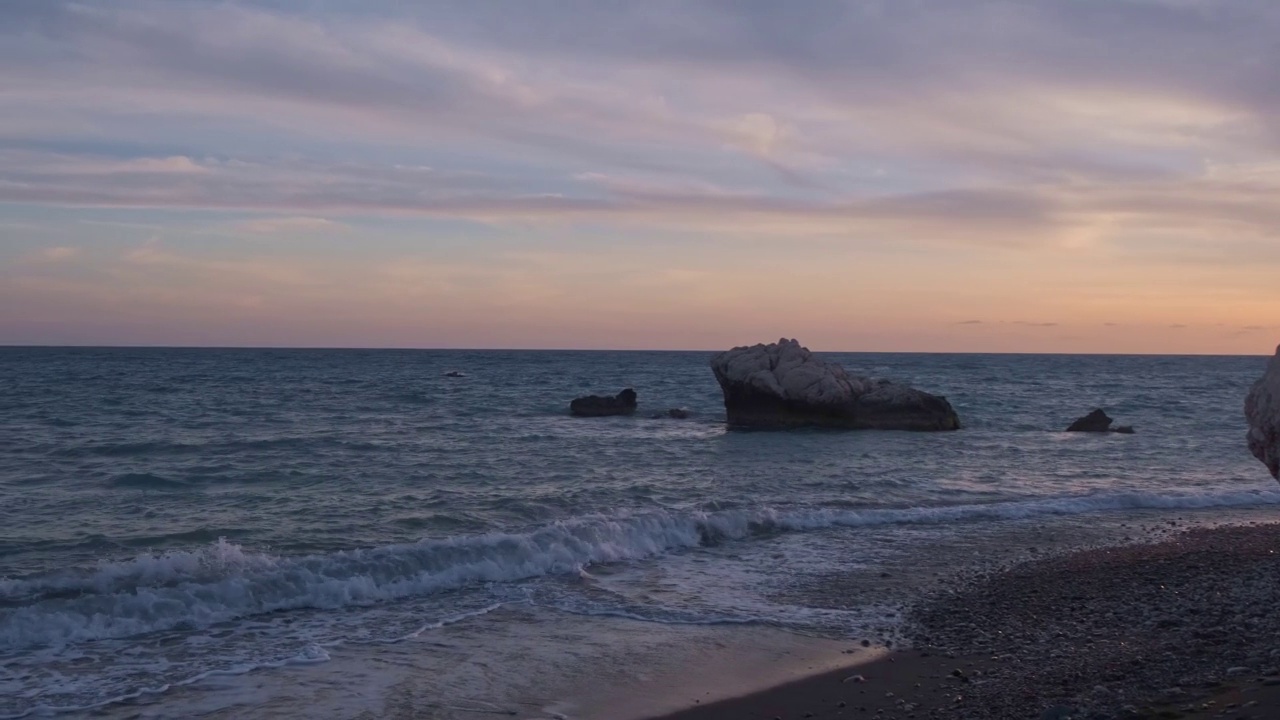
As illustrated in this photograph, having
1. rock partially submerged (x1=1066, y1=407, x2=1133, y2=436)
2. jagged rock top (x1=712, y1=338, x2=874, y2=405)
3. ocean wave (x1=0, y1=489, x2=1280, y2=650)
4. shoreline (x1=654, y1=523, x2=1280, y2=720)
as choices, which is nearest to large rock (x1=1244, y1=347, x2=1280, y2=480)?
shoreline (x1=654, y1=523, x2=1280, y2=720)

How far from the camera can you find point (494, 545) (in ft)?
51.8

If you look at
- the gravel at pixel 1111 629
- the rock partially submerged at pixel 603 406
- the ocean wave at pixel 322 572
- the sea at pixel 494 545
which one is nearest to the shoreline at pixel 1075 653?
the gravel at pixel 1111 629

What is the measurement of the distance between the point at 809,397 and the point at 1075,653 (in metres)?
26.7

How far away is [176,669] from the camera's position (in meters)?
10.4

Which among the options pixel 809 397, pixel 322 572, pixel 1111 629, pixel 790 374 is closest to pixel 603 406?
pixel 790 374

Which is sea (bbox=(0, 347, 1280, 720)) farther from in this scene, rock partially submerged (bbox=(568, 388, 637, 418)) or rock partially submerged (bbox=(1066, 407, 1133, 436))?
rock partially submerged (bbox=(568, 388, 637, 418))

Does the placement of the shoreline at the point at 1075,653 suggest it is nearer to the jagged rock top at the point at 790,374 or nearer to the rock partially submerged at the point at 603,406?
the jagged rock top at the point at 790,374

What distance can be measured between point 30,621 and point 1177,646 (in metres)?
11.9

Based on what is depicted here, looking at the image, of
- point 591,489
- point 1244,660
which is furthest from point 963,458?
point 1244,660

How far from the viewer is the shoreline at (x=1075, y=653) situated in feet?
28.4

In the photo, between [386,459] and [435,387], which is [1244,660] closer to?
[386,459]

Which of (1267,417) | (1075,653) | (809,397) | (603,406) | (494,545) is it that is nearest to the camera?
(1075,653)

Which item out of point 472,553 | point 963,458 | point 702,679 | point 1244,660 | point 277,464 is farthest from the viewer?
point 963,458

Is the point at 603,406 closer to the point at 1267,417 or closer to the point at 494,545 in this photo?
the point at 494,545
